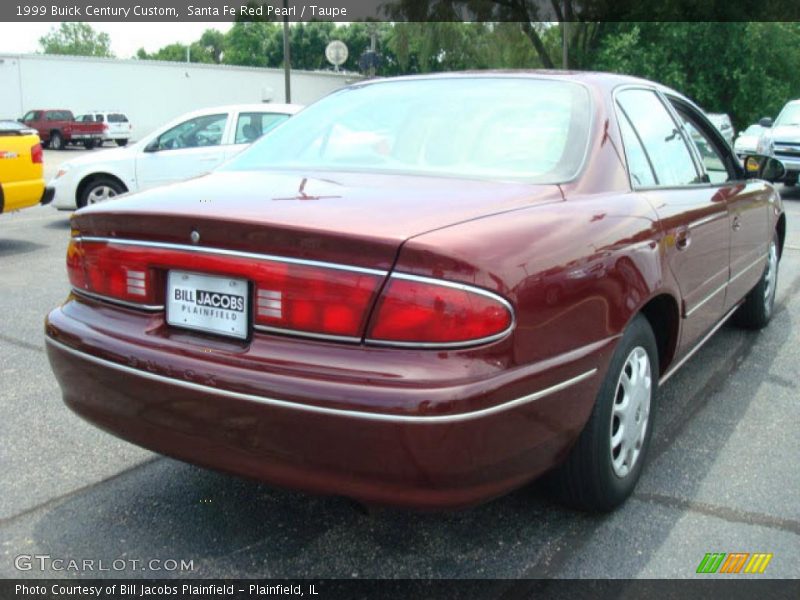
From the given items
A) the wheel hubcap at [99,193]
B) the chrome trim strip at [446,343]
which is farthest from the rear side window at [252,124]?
the chrome trim strip at [446,343]

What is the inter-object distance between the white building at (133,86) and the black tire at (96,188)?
92.2ft

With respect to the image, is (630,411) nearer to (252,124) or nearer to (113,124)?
(252,124)

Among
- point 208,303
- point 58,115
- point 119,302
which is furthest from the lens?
point 58,115

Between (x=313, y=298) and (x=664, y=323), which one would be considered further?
(x=664, y=323)

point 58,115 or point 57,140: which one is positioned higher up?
point 58,115

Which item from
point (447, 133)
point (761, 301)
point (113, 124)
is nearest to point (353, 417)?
point (447, 133)

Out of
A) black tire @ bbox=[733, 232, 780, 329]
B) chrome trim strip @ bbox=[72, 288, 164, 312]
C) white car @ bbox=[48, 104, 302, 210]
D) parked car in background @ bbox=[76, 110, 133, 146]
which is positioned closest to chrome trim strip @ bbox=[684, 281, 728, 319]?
black tire @ bbox=[733, 232, 780, 329]

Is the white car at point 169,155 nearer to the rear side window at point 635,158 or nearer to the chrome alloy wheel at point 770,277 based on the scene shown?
the chrome alloy wheel at point 770,277

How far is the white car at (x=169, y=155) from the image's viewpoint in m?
9.74

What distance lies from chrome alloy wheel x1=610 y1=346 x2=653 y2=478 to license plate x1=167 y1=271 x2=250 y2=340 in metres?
1.25

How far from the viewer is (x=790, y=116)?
15.3 meters

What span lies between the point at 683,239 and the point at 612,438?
89cm

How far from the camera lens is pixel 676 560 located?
2.51m

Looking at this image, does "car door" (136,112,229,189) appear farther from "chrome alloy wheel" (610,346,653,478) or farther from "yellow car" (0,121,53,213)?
"chrome alloy wheel" (610,346,653,478)
